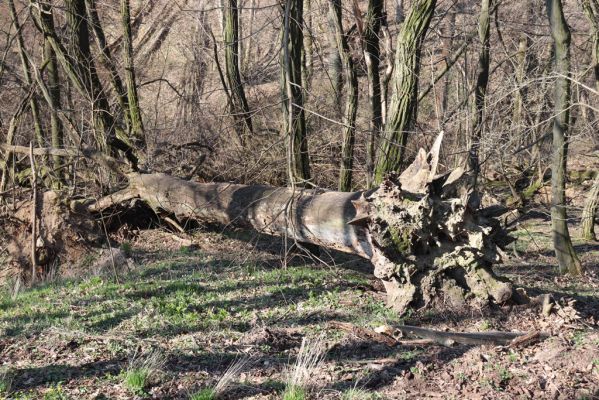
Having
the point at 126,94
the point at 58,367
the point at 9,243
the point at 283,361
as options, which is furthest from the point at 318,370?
the point at 126,94

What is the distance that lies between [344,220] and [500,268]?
154 inches

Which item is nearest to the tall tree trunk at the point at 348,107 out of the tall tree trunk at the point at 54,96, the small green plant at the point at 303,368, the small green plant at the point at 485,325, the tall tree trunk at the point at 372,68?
the tall tree trunk at the point at 372,68

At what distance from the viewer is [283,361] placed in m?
5.91

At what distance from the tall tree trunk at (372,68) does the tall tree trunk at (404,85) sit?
161 cm

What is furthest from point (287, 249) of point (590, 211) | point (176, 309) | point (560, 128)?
point (590, 211)

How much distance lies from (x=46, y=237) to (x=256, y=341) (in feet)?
17.0

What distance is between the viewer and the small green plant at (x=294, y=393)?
509cm

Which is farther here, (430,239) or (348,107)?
(348,107)

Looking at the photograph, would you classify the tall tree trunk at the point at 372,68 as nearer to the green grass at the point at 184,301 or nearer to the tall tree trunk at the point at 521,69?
the green grass at the point at 184,301

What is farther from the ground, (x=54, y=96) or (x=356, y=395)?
(x=54, y=96)

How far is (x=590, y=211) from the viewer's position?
1346 cm

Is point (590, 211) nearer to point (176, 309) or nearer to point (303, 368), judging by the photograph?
point (176, 309)

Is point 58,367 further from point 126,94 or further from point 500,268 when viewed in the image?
point 126,94

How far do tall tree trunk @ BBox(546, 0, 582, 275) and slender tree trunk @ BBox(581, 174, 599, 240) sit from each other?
265 centimetres
